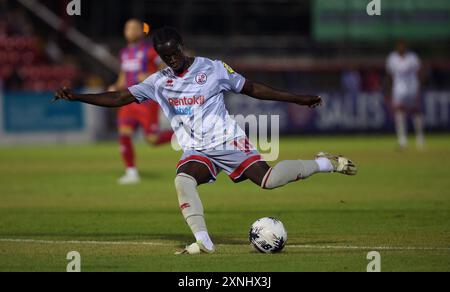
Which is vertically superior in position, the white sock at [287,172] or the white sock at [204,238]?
the white sock at [287,172]

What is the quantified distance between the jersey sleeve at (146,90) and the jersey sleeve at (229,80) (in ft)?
2.39

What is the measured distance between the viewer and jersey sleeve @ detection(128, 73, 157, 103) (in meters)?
10.4

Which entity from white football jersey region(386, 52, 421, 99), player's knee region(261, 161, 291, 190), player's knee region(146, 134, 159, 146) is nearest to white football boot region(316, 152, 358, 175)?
player's knee region(261, 161, 291, 190)

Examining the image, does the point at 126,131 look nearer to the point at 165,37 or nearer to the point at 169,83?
the point at 169,83

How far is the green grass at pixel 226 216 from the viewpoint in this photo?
9.43m

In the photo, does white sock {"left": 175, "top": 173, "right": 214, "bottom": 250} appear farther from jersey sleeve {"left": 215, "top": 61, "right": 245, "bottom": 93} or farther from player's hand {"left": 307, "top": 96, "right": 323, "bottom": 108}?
player's hand {"left": 307, "top": 96, "right": 323, "bottom": 108}

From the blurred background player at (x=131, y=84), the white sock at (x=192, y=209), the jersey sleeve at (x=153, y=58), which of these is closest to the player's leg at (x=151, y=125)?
the blurred background player at (x=131, y=84)

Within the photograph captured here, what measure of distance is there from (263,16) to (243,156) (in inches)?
978

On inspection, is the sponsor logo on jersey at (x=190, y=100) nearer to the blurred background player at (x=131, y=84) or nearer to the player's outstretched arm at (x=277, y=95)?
the player's outstretched arm at (x=277, y=95)

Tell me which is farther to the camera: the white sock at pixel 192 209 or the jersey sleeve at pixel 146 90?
the jersey sleeve at pixel 146 90

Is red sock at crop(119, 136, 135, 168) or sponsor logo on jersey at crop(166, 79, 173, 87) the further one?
red sock at crop(119, 136, 135, 168)

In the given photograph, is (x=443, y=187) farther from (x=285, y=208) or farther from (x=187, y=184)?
(x=187, y=184)

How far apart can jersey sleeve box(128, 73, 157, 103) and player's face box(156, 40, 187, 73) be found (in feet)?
1.21
